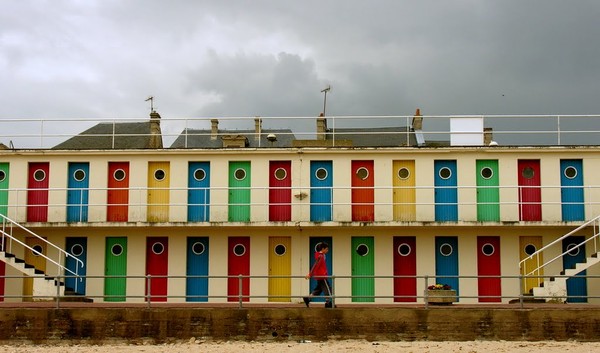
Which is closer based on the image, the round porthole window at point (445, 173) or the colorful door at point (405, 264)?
the colorful door at point (405, 264)

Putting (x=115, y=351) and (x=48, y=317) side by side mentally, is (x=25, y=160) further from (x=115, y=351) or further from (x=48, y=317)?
(x=115, y=351)

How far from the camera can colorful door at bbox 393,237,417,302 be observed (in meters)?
26.9

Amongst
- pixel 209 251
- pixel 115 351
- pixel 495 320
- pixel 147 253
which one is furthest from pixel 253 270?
pixel 495 320

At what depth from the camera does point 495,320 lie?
21484 mm

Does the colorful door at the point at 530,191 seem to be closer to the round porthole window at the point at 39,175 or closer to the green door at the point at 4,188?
the round porthole window at the point at 39,175

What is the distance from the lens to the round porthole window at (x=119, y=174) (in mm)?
28016

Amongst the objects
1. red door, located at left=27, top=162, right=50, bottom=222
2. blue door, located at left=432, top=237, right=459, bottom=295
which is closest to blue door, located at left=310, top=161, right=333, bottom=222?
blue door, located at left=432, top=237, right=459, bottom=295

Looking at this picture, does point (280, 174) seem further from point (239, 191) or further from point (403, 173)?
point (403, 173)

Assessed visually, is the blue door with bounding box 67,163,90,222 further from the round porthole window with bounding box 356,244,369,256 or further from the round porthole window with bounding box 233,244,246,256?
the round porthole window with bounding box 356,244,369,256

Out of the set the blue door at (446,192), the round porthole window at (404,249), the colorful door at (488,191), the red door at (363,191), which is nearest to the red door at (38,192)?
the red door at (363,191)

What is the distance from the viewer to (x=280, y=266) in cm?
2728

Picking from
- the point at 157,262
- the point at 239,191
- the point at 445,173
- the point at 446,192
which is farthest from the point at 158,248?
the point at 445,173

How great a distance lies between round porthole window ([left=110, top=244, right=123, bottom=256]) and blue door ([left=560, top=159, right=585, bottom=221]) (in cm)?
1429

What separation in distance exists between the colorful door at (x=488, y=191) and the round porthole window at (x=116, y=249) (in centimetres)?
1163
